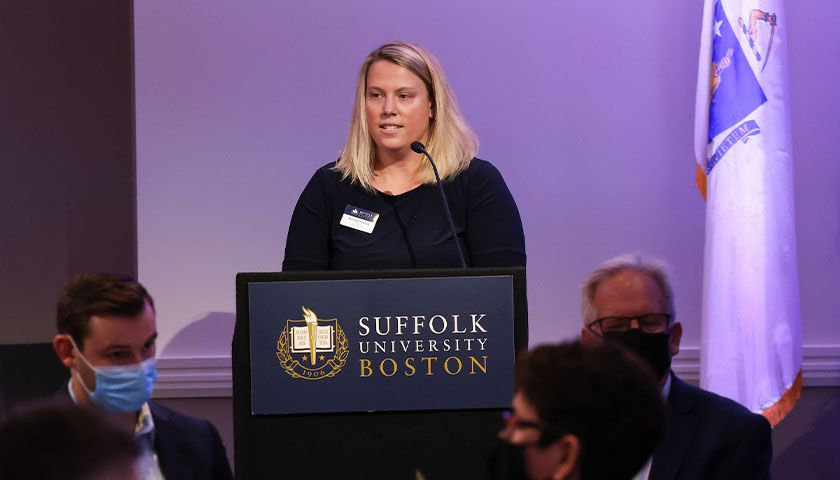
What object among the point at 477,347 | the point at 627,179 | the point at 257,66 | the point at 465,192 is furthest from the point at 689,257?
the point at 477,347

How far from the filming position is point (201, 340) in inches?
168

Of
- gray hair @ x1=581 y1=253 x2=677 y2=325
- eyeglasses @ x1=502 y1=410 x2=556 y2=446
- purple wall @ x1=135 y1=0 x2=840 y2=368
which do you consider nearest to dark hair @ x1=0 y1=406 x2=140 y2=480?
eyeglasses @ x1=502 y1=410 x2=556 y2=446

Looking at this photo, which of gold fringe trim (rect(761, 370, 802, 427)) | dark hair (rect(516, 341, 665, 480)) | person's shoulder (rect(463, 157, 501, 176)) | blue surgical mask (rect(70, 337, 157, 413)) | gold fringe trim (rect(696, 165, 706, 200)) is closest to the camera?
dark hair (rect(516, 341, 665, 480))

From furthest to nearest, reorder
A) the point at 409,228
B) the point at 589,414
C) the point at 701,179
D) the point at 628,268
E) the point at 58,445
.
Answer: the point at 701,179 → the point at 409,228 → the point at 628,268 → the point at 589,414 → the point at 58,445

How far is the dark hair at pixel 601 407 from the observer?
4.20ft

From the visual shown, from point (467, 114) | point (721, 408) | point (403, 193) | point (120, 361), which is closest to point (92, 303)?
point (120, 361)

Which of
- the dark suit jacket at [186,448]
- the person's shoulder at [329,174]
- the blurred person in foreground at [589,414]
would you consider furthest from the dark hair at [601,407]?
the person's shoulder at [329,174]

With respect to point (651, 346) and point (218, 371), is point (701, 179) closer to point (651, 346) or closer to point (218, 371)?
point (651, 346)

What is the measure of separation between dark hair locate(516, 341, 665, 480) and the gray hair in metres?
1.07

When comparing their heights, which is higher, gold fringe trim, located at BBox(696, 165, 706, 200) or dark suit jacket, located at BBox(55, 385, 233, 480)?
gold fringe trim, located at BBox(696, 165, 706, 200)

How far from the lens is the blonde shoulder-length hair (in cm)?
286

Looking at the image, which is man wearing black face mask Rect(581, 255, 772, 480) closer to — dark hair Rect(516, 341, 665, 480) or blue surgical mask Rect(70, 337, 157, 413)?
dark hair Rect(516, 341, 665, 480)

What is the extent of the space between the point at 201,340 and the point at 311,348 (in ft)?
7.51

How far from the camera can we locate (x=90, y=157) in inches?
182
